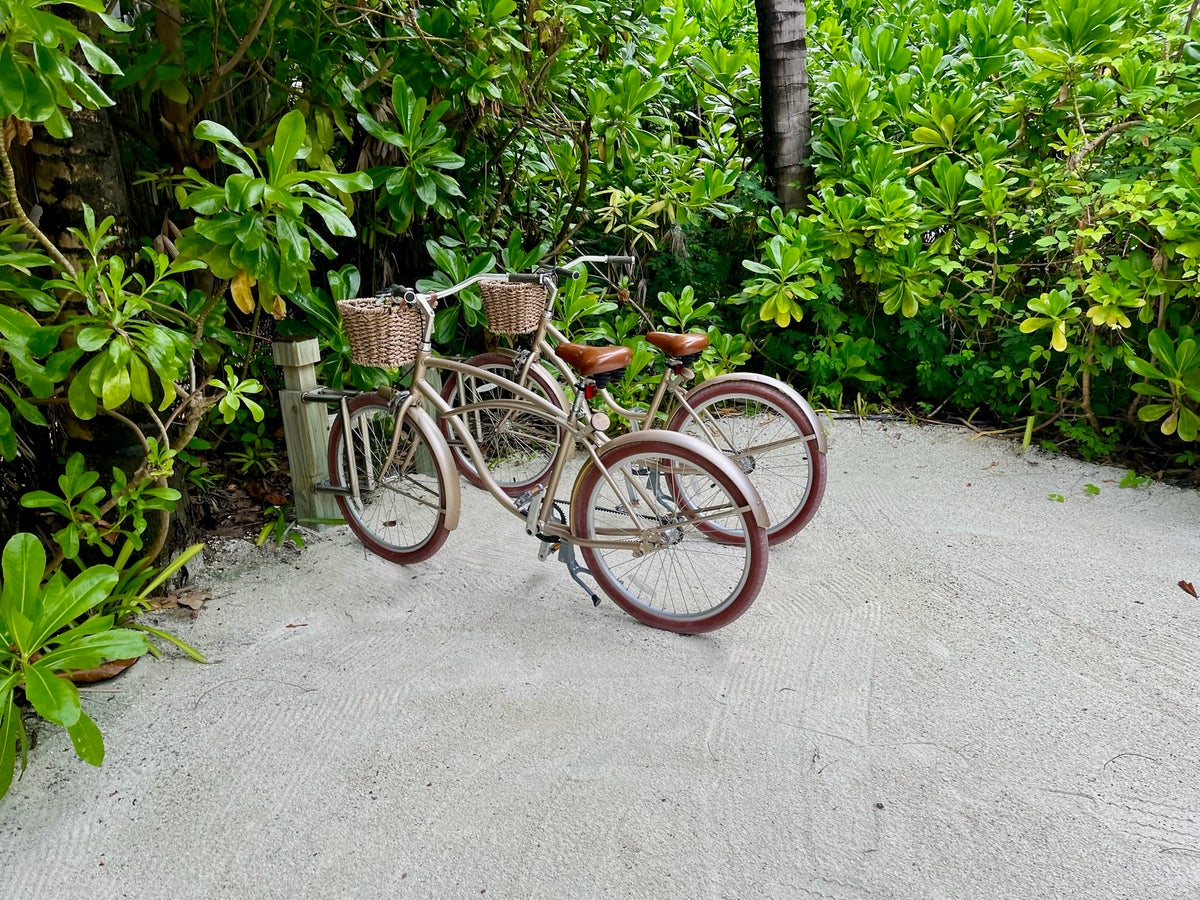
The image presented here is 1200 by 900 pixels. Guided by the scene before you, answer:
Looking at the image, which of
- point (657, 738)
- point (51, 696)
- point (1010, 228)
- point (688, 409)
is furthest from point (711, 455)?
point (1010, 228)

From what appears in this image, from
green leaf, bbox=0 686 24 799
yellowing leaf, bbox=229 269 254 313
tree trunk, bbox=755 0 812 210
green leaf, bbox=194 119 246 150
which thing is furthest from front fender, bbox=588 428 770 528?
tree trunk, bbox=755 0 812 210

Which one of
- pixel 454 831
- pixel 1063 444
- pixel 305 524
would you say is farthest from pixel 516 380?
pixel 1063 444

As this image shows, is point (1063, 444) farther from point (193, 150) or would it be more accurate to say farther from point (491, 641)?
point (193, 150)

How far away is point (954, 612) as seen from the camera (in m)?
2.62

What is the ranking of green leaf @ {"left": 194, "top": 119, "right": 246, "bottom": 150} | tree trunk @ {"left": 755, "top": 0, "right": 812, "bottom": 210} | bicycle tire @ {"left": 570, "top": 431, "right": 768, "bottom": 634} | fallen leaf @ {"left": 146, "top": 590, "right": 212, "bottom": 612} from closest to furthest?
green leaf @ {"left": 194, "top": 119, "right": 246, "bottom": 150} → bicycle tire @ {"left": 570, "top": 431, "right": 768, "bottom": 634} → fallen leaf @ {"left": 146, "top": 590, "right": 212, "bottom": 612} → tree trunk @ {"left": 755, "top": 0, "right": 812, "bottom": 210}

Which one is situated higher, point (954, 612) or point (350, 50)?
point (350, 50)

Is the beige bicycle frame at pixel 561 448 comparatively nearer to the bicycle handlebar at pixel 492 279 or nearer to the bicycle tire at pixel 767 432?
the bicycle handlebar at pixel 492 279

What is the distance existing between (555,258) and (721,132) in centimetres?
119

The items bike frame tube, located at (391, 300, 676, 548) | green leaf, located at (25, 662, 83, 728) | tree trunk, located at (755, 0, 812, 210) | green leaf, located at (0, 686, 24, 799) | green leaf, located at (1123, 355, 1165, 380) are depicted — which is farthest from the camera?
tree trunk, located at (755, 0, 812, 210)

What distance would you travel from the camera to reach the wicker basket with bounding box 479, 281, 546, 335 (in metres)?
3.09

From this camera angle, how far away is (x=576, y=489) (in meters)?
2.56

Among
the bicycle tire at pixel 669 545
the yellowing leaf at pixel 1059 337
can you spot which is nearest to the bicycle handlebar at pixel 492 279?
the bicycle tire at pixel 669 545

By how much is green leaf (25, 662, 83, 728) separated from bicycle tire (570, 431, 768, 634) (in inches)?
53.0

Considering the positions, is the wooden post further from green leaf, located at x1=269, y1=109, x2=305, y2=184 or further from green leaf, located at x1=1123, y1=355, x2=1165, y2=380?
green leaf, located at x1=1123, y1=355, x2=1165, y2=380
